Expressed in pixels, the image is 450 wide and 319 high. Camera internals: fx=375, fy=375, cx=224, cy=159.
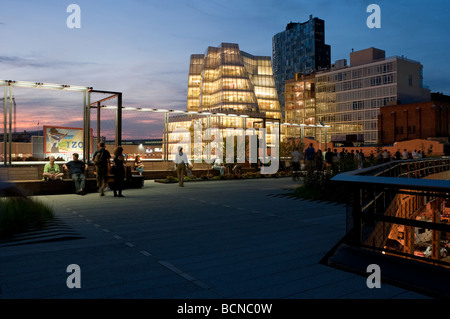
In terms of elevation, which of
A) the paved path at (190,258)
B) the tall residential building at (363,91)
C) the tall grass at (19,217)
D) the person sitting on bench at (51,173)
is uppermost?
the tall residential building at (363,91)

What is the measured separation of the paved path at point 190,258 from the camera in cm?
369

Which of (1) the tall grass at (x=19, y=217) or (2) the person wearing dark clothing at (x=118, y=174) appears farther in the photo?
(2) the person wearing dark clothing at (x=118, y=174)

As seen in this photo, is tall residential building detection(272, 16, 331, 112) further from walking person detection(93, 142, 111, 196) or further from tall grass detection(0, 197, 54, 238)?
tall grass detection(0, 197, 54, 238)

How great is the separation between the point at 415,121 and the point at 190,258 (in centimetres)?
7527

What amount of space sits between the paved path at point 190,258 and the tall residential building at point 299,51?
161 meters

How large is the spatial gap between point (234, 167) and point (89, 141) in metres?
8.87

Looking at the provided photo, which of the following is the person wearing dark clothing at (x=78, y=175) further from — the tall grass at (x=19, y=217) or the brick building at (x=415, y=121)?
the brick building at (x=415, y=121)

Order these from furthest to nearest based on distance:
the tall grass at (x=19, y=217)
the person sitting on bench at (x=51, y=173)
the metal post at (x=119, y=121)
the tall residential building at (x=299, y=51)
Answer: the tall residential building at (x=299, y=51) → the metal post at (x=119, y=121) → the person sitting on bench at (x=51, y=173) → the tall grass at (x=19, y=217)

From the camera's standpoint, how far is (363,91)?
90562 mm

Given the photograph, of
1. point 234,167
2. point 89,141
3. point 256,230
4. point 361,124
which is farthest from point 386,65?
point 256,230

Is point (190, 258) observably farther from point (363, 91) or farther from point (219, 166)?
point (363, 91)

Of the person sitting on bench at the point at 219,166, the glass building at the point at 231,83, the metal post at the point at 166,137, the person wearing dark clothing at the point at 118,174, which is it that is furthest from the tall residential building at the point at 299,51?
the person wearing dark clothing at the point at 118,174

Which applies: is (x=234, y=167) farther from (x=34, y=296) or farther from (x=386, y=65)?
(x=386, y=65)

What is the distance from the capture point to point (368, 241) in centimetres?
598
